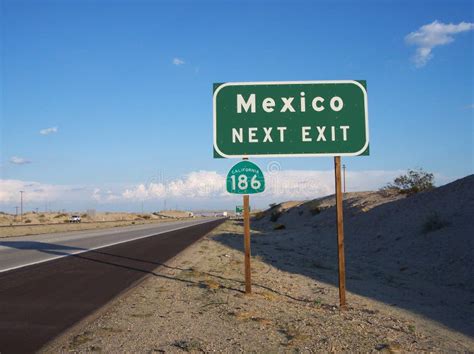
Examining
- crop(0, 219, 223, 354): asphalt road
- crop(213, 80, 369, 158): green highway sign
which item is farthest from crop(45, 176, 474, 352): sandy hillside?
crop(213, 80, 369, 158): green highway sign

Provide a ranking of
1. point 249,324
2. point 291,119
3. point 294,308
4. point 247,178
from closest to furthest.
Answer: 1. point 249,324
2. point 294,308
3. point 291,119
4. point 247,178

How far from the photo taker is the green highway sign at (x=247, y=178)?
9.98 metres

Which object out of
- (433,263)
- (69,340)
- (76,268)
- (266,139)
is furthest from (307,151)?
(433,263)

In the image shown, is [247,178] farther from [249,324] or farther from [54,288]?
[54,288]

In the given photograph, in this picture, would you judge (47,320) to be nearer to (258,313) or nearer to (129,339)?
(129,339)

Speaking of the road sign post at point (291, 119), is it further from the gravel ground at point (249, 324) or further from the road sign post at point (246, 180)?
the gravel ground at point (249, 324)

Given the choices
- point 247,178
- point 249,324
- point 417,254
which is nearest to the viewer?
point 249,324

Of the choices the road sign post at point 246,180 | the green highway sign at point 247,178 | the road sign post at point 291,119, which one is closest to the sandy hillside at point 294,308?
the road sign post at point 246,180

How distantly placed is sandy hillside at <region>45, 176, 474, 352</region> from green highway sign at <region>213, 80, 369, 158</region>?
295cm

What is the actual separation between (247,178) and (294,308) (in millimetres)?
2644

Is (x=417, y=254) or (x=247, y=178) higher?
(x=247, y=178)

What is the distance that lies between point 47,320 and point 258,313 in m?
3.43

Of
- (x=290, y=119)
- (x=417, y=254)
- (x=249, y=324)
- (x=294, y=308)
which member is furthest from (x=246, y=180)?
(x=417, y=254)

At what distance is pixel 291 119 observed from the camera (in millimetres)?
9711
